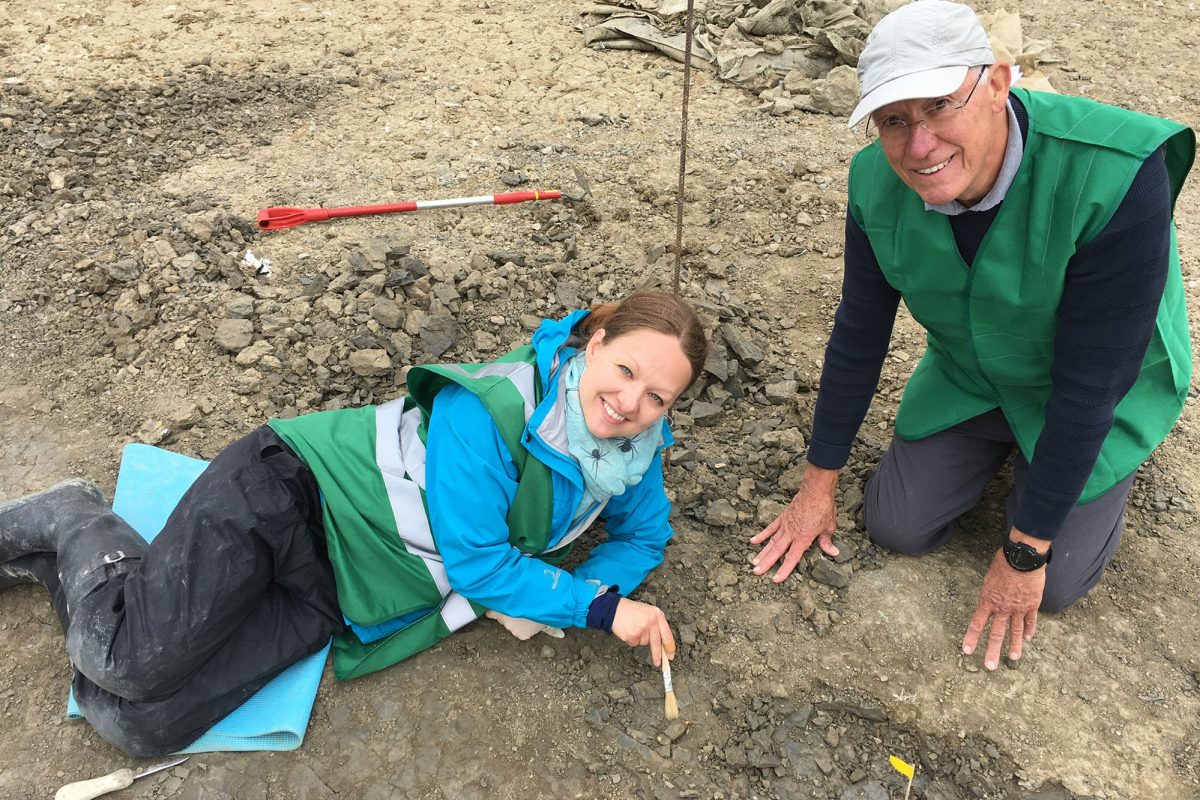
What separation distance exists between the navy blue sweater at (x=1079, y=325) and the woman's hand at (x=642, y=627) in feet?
2.85

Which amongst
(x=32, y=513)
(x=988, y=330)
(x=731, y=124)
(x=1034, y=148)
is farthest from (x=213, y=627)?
(x=731, y=124)

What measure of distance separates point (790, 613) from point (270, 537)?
146 cm

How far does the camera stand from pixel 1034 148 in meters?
2.00

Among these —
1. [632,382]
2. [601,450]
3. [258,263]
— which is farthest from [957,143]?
[258,263]

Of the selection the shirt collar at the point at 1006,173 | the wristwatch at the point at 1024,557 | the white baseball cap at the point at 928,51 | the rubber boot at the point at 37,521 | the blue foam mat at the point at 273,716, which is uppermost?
the white baseball cap at the point at 928,51

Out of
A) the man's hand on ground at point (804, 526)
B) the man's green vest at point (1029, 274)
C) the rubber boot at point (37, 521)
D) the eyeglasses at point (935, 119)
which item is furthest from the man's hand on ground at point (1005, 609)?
the rubber boot at point (37, 521)

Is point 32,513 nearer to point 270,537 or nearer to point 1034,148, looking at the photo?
point 270,537

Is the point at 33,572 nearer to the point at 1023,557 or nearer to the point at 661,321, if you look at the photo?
the point at 661,321

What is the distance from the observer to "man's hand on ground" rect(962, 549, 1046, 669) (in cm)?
241

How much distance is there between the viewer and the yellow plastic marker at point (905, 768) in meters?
2.26

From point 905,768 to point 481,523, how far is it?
124 centimetres

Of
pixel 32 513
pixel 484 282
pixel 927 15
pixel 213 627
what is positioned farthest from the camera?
pixel 484 282

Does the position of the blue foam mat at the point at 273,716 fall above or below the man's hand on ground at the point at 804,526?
below

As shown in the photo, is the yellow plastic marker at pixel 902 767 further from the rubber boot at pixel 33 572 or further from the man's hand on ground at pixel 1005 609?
the rubber boot at pixel 33 572
